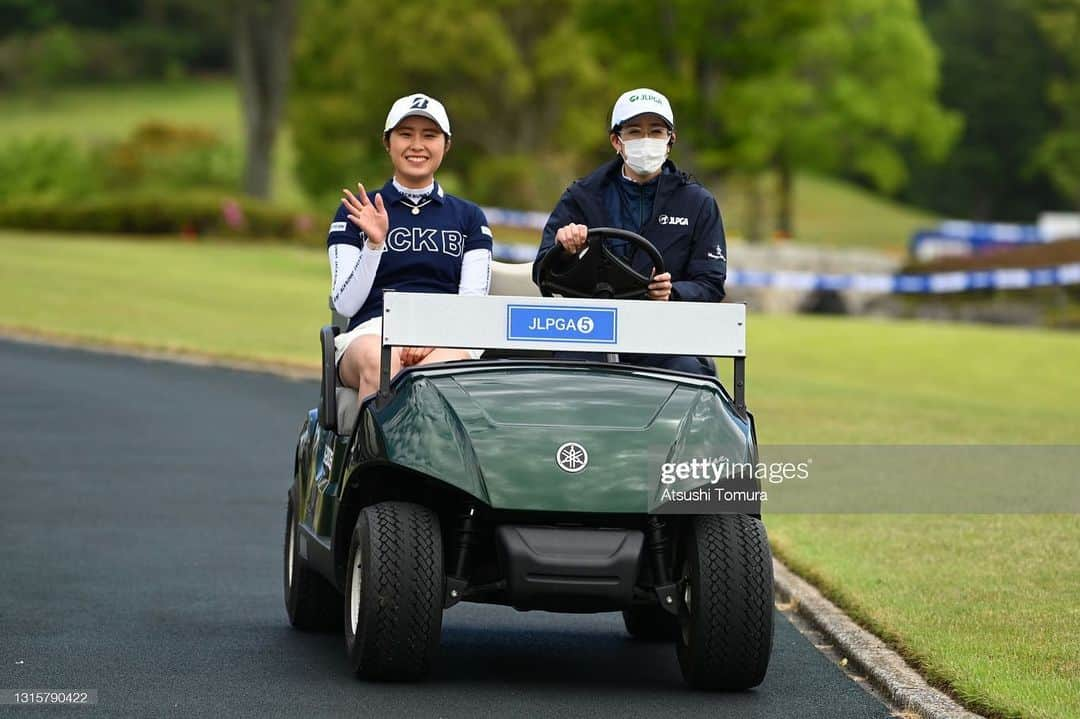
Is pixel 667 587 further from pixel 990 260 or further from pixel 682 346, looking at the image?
pixel 990 260

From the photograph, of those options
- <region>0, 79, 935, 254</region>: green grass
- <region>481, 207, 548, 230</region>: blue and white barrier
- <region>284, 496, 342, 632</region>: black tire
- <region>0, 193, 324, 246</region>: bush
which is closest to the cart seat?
<region>284, 496, 342, 632</region>: black tire

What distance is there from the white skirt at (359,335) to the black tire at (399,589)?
1.04 metres

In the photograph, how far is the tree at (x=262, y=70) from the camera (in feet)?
177

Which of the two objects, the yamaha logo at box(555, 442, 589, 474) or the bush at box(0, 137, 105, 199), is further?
the bush at box(0, 137, 105, 199)

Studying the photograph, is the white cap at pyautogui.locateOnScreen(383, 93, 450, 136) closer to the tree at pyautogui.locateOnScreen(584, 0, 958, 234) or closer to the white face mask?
the white face mask

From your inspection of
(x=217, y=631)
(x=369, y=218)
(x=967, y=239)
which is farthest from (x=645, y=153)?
(x=967, y=239)

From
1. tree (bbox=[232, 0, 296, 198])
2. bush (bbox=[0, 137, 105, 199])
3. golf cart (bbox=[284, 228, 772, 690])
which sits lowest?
golf cart (bbox=[284, 228, 772, 690])

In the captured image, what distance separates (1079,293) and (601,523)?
107ft

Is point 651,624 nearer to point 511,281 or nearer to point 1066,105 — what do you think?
point 511,281

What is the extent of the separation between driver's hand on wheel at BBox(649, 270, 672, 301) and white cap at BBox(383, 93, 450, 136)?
1.13m

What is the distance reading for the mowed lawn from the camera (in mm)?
8062

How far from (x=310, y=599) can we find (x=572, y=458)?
2106mm

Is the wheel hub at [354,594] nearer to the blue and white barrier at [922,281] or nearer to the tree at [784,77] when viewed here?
the blue and white barrier at [922,281]

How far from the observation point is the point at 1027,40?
95.9m
